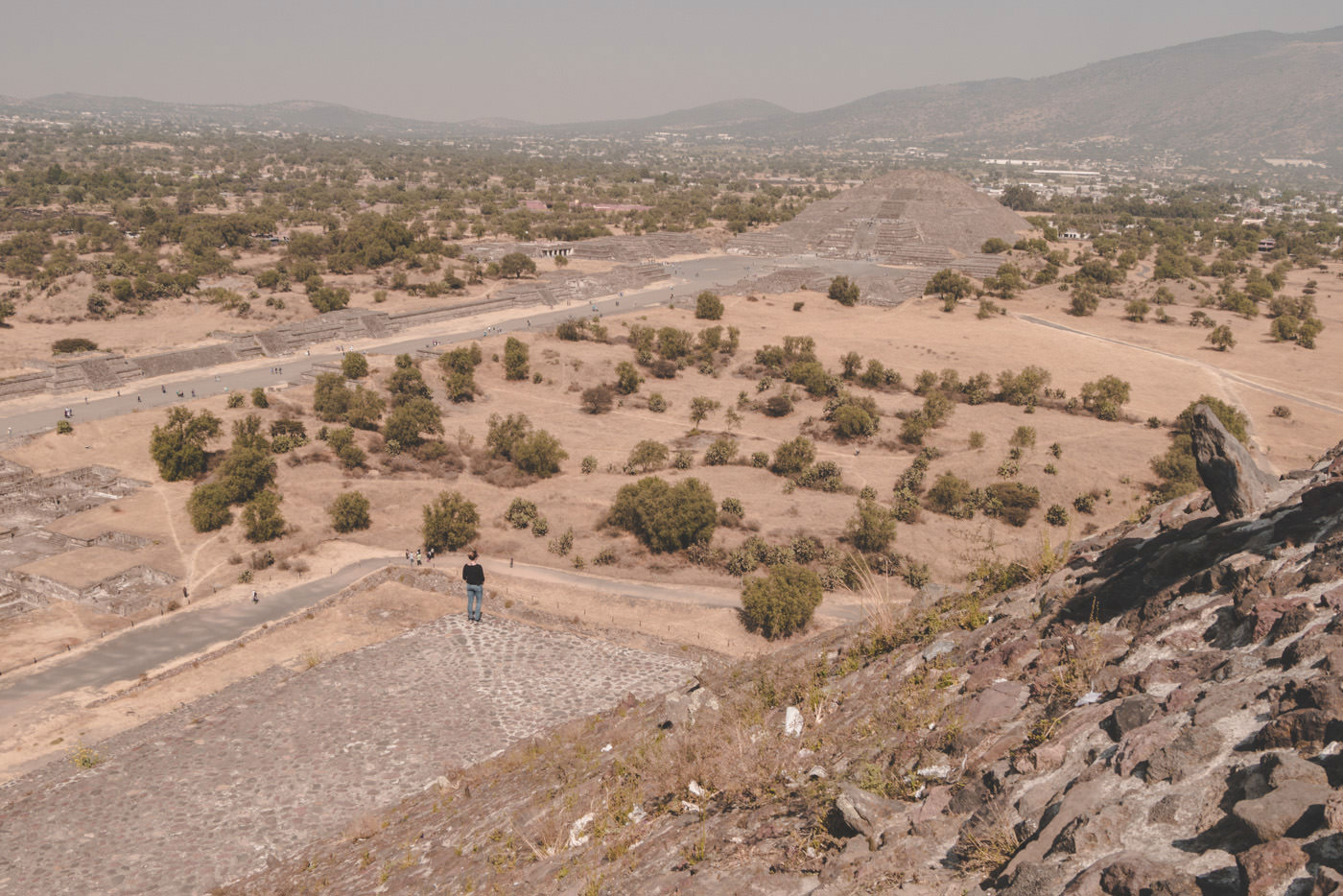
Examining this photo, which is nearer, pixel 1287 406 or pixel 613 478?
pixel 613 478

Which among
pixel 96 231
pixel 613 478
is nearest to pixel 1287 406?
pixel 613 478

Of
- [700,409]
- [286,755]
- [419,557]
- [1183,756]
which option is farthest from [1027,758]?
[700,409]

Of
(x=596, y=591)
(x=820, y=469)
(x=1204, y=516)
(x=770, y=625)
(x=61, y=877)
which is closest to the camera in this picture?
(x=1204, y=516)

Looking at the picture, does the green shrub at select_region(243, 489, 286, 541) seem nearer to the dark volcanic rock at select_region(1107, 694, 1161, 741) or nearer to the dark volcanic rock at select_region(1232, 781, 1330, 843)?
the dark volcanic rock at select_region(1107, 694, 1161, 741)

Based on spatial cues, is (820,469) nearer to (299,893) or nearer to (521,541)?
(521,541)

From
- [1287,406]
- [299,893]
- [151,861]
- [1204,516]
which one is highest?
[1204,516]

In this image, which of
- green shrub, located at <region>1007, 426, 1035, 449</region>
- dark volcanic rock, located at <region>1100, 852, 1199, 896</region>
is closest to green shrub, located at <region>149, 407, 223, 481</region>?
green shrub, located at <region>1007, 426, 1035, 449</region>
